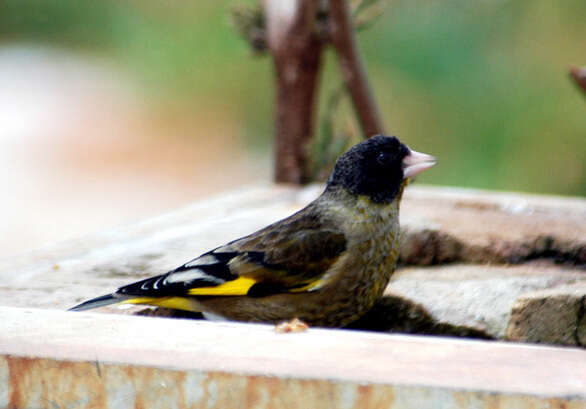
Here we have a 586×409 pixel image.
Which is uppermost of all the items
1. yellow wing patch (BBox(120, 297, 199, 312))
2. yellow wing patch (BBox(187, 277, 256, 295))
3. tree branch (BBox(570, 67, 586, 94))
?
tree branch (BBox(570, 67, 586, 94))

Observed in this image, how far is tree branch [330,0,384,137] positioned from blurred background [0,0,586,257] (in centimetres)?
24

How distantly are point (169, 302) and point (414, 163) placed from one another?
1.83ft

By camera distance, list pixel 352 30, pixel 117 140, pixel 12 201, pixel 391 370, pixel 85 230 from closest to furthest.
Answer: pixel 391 370
pixel 352 30
pixel 85 230
pixel 12 201
pixel 117 140

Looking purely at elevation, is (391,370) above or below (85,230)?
above

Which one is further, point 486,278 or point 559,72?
point 559,72

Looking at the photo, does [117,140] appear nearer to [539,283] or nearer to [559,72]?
[559,72]

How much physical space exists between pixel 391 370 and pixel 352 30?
2.26 m

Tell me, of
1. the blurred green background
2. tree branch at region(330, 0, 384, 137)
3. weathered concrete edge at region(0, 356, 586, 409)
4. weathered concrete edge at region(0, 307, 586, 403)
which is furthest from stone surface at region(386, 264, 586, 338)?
the blurred green background

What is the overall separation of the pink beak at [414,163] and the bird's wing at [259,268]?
20cm

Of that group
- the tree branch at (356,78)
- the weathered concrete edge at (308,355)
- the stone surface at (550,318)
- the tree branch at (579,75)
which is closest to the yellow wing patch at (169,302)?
the weathered concrete edge at (308,355)

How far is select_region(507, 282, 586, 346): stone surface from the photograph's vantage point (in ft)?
6.56

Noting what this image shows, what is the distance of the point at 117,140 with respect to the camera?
920 centimetres

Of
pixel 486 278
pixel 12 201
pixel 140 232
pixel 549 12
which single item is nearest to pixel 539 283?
pixel 486 278

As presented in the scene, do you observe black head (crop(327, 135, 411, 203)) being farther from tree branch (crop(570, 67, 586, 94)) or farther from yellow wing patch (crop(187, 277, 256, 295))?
tree branch (crop(570, 67, 586, 94))
